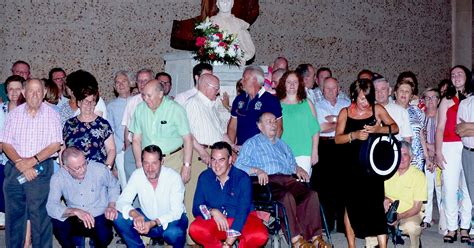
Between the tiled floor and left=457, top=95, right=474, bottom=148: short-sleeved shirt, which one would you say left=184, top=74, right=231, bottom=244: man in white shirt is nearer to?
the tiled floor

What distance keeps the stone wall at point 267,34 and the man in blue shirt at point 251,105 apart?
4.34 meters

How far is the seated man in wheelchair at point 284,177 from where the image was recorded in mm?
5965

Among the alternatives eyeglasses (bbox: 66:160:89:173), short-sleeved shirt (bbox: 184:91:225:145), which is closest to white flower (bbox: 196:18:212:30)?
short-sleeved shirt (bbox: 184:91:225:145)

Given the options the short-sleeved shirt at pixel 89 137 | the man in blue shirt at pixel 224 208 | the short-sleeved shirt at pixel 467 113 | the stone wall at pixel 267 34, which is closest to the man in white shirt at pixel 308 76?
the short-sleeved shirt at pixel 467 113

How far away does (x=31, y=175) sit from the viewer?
19.1 feet

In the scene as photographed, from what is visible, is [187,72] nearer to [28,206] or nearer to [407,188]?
[28,206]

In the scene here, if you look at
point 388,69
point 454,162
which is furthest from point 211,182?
point 388,69

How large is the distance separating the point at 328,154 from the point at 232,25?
2353 millimetres

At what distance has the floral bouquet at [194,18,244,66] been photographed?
8.19 metres

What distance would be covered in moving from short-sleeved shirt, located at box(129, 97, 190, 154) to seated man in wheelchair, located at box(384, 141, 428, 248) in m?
1.78

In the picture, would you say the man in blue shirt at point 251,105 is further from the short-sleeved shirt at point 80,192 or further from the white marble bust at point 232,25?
the white marble bust at point 232,25

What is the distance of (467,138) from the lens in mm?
6773

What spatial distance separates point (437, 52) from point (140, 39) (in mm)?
6888

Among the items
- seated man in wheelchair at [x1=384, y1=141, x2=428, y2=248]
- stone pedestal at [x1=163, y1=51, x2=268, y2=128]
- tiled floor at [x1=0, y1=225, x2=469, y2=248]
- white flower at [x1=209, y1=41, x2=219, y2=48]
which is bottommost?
tiled floor at [x1=0, y1=225, x2=469, y2=248]
